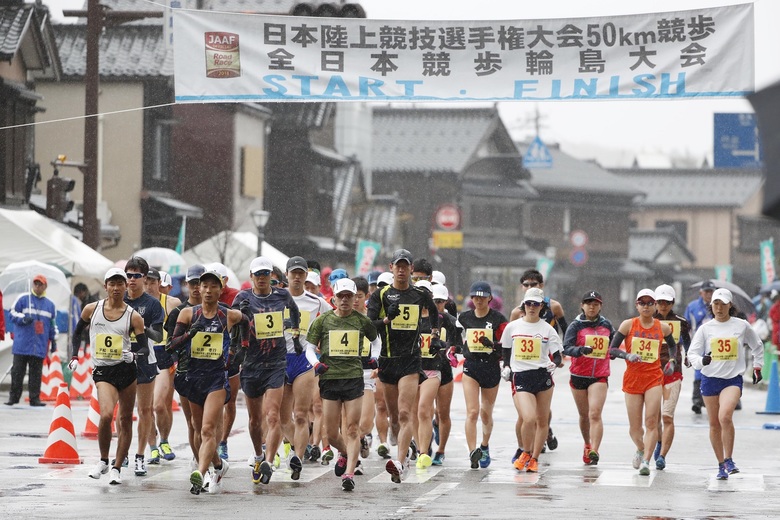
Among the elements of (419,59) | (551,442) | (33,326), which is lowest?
(551,442)

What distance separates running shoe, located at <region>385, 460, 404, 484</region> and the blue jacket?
10.3 meters

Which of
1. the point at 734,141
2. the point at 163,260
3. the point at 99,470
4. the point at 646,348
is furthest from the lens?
the point at 163,260

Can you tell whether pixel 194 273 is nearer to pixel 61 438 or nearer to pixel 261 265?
pixel 261 265

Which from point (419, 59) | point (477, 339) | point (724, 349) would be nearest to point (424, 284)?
point (477, 339)

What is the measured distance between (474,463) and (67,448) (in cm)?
408

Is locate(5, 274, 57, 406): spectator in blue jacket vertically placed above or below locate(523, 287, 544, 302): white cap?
below

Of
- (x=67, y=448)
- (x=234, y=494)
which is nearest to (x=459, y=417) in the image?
(x=67, y=448)

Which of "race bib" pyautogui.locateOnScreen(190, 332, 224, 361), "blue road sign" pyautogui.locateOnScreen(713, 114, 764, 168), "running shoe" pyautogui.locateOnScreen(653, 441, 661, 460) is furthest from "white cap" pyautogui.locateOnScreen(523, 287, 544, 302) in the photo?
"blue road sign" pyautogui.locateOnScreen(713, 114, 764, 168)

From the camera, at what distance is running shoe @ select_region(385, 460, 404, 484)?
12219 mm

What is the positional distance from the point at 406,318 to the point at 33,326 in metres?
9.75

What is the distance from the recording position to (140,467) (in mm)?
12898

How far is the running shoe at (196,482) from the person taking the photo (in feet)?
36.9

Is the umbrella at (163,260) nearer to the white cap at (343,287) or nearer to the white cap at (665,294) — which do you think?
the white cap at (665,294)

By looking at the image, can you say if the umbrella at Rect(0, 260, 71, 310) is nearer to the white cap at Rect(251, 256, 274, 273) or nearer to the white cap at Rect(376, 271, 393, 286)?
the white cap at Rect(376, 271, 393, 286)
